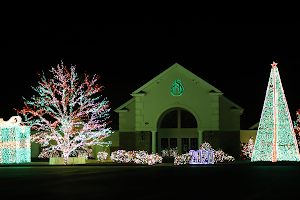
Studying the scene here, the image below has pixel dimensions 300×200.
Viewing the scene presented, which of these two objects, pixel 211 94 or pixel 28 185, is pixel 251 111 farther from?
pixel 28 185

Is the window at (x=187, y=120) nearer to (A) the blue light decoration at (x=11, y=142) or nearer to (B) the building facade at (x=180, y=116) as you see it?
(B) the building facade at (x=180, y=116)

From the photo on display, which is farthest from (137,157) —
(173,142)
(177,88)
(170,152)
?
(177,88)

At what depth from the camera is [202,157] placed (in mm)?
32188

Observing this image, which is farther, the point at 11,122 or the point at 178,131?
the point at 178,131

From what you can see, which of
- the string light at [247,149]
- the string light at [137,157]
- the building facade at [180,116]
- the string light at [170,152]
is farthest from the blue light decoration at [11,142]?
the string light at [247,149]

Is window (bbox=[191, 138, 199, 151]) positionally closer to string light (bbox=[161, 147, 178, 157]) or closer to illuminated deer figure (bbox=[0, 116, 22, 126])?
string light (bbox=[161, 147, 178, 157])

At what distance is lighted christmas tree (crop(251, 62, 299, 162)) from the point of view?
1243 inches

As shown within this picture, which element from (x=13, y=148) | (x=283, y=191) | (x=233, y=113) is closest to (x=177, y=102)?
(x=233, y=113)

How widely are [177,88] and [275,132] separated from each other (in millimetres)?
9562

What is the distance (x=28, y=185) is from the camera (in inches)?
682

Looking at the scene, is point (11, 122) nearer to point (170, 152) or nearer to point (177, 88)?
point (177, 88)

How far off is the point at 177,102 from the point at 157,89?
200 centimetres

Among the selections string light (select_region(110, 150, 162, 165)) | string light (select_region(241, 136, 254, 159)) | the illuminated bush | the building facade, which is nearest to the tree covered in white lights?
the illuminated bush

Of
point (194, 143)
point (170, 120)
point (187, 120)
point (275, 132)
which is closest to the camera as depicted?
point (275, 132)
